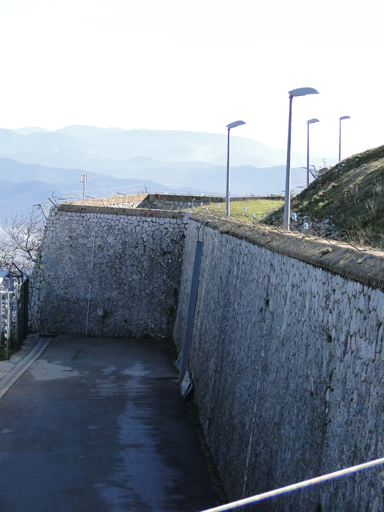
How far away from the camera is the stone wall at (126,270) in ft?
85.8

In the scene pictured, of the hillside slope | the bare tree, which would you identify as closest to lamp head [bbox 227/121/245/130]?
the hillside slope

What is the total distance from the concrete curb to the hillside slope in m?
8.62

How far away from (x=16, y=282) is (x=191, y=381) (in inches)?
397

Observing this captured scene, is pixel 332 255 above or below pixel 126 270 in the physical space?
above

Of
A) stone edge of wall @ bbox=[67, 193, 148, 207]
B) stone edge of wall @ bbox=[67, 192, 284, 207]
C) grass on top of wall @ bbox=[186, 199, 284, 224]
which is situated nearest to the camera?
stone edge of wall @ bbox=[67, 193, 148, 207]

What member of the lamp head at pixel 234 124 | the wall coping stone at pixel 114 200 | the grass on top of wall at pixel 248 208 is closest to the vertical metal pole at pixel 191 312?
the lamp head at pixel 234 124

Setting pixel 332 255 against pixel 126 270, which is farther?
pixel 126 270

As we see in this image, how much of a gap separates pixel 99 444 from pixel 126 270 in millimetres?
14066

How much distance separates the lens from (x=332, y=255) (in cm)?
624

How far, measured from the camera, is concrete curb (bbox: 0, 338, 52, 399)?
17.1 m

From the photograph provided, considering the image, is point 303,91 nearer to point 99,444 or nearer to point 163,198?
point 99,444

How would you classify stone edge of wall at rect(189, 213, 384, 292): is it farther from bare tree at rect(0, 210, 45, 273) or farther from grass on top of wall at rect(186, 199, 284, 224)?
bare tree at rect(0, 210, 45, 273)

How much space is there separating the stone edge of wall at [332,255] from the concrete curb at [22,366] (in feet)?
31.3

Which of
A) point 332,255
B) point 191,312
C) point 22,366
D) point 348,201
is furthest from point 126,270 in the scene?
point 332,255
